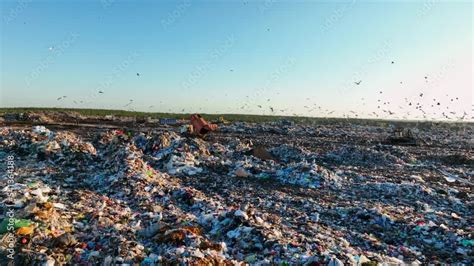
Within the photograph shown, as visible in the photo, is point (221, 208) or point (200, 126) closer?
point (221, 208)

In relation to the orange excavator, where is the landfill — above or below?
below

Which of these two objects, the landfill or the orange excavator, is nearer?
the landfill

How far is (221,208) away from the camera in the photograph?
6.50 meters

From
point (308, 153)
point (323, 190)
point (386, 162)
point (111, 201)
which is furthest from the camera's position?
point (308, 153)

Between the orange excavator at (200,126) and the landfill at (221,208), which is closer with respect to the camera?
the landfill at (221,208)

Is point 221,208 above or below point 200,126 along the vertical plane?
below

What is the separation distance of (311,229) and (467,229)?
8.89 feet

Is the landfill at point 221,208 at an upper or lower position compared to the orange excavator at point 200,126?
lower

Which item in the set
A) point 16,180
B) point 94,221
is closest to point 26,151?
point 16,180

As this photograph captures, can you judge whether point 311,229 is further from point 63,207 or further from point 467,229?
point 63,207

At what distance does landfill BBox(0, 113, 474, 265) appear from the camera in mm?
4641

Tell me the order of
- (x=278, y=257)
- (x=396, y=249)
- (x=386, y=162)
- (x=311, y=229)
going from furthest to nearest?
(x=386, y=162), (x=311, y=229), (x=396, y=249), (x=278, y=257)

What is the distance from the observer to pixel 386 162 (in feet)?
41.8

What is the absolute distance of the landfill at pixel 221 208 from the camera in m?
4.64
